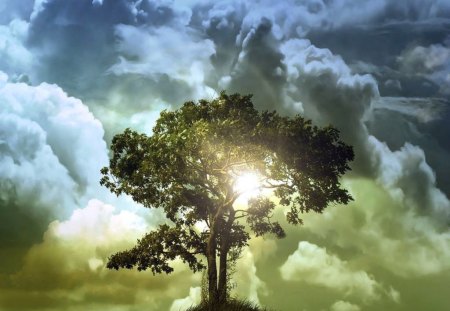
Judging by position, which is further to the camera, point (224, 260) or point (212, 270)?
point (224, 260)

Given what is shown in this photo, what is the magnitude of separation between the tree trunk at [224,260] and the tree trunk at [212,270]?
0.34 metres

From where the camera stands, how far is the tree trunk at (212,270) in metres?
33.6

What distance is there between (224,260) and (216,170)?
628 centimetres

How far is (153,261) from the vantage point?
37.4m

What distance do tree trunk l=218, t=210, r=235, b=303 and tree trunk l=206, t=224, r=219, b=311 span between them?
0.34m

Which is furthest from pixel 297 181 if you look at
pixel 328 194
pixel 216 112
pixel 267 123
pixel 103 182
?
pixel 103 182

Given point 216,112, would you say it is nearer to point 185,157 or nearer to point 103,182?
point 185,157

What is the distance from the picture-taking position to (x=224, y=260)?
3666 cm

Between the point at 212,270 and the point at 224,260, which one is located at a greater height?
the point at 224,260

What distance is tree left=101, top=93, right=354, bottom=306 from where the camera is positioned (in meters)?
33.5

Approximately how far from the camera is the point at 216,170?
117 ft

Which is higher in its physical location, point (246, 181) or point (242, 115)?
point (242, 115)

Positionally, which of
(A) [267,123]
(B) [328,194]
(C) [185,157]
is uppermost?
(A) [267,123]

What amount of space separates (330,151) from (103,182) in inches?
657
